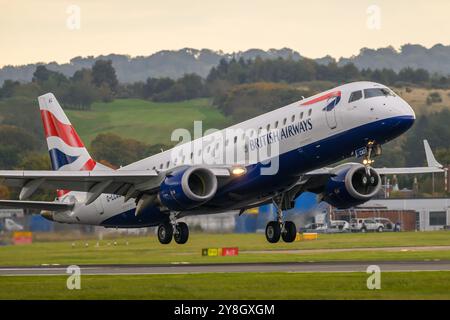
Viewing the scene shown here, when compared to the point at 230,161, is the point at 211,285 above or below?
below

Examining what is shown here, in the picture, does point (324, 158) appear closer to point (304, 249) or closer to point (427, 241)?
point (304, 249)

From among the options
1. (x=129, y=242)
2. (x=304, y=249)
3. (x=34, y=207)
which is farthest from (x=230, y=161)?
(x=129, y=242)

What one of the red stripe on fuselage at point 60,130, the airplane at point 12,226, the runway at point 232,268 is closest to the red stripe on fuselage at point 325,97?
the runway at point 232,268

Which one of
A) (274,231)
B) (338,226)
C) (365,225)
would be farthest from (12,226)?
(365,225)

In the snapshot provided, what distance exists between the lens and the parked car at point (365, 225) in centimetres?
10386

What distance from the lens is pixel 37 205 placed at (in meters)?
57.9

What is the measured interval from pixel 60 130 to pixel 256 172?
17.5 metres

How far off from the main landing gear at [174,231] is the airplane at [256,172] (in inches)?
2.3

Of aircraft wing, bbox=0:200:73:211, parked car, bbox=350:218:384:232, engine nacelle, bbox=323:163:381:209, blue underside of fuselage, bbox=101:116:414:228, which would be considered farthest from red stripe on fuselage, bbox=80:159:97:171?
parked car, bbox=350:218:384:232

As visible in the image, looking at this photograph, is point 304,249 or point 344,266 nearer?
point 344,266

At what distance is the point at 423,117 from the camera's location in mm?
174500

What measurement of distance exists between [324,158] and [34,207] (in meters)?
17.8

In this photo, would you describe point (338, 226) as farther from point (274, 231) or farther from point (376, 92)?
point (376, 92)
